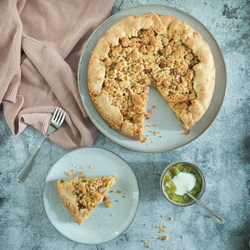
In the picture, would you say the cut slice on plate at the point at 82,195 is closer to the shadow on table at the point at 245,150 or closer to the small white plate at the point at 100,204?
the small white plate at the point at 100,204

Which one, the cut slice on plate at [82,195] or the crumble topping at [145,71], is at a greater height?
the crumble topping at [145,71]

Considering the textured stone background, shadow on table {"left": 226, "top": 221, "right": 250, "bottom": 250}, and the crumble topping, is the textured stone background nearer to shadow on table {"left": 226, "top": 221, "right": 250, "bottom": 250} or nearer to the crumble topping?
shadow on table {"left": 226, "top": 221, "right": 250, "bottom": 250}

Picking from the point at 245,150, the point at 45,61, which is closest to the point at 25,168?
the point at 45,61

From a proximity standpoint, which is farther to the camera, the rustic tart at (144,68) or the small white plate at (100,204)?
the small white plate at (100,204)

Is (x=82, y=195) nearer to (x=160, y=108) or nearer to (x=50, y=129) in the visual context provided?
(x=50, y=129)

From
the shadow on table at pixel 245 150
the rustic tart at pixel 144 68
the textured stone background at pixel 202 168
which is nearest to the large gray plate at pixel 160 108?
the rustic tart at pixel 144 68

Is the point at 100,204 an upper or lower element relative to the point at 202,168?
lower

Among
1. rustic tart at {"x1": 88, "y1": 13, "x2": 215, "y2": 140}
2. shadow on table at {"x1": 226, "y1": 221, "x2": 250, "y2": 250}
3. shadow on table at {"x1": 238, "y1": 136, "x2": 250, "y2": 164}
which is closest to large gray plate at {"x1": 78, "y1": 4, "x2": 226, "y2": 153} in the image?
rustic tart at {"x1": 88, "y1": 13, "x2": 215, "y2": 140}
